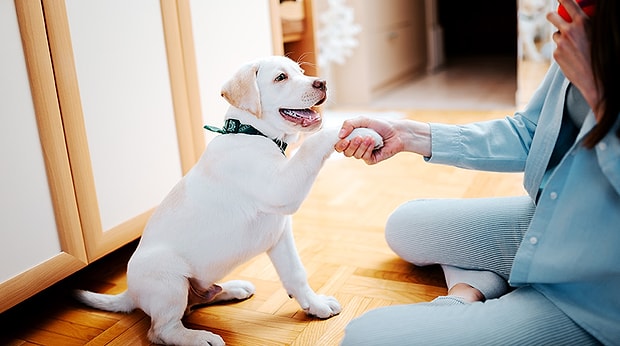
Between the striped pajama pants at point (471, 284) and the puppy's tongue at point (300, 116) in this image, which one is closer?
the striped pajama pants at point (471, 284)

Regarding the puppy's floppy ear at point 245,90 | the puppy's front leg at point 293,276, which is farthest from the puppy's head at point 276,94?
the puppy's front leg at point 293,276

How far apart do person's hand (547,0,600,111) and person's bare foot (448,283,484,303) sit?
1.60 feet

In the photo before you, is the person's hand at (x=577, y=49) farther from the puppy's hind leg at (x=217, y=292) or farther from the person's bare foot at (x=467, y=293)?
the puppy's hind leg at (x=217, y=292)

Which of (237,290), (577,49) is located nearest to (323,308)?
(237,290)

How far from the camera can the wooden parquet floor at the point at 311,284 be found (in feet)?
4.26

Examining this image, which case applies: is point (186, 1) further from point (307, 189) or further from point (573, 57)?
point (573, 57)

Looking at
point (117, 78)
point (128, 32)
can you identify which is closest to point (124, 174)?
point (117, 78)

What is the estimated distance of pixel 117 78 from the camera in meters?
1.53

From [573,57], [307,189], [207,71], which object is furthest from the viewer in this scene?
[207,71]

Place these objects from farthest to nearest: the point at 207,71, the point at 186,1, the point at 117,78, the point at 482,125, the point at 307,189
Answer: the point at 207,71
the point at 186,1
the point at 117,78
the point at 482,125
the point at 307,189

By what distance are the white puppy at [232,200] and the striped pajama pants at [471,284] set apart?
1.01ft

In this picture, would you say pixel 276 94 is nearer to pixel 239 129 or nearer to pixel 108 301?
pixel 239 129

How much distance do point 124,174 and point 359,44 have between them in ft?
7.82

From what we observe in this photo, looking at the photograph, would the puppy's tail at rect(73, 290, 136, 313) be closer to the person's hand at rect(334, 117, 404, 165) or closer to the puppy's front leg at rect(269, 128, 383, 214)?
the puppy's front leg at rect(269, 128, 383, 214)
